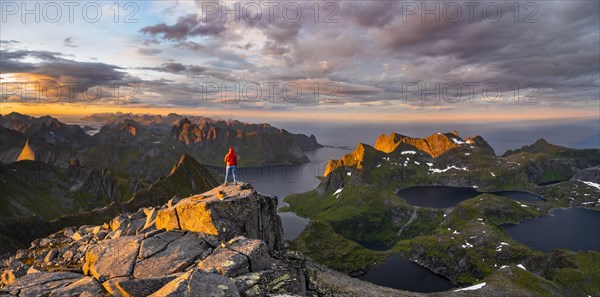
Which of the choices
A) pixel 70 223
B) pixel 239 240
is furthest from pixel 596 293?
pixel 70 223

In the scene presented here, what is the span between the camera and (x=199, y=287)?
1808cm

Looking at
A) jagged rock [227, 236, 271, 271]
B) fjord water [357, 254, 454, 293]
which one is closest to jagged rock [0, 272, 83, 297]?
jagged rock [227, 236, 271, 271]

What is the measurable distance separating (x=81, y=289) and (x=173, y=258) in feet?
20.3

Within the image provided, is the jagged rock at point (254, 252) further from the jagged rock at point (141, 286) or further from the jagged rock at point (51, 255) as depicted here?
the jagged rock at point (51, 255)

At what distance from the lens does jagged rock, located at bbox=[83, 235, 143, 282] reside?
2375 cm

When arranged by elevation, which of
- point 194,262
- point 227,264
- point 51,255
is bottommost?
point 51,255

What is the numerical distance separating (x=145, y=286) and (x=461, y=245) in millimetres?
202897

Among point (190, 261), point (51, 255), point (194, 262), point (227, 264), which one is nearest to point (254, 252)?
point (227, 264)

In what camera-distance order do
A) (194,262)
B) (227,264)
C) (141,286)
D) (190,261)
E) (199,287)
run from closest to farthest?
(199,287) < (141,286) < (227,264) < (194,262) < (190,261)

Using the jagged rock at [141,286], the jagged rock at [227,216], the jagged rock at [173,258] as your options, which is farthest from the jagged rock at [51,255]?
the jagged rock at [141,286]

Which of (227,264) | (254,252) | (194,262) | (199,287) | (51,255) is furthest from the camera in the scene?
(51,255)

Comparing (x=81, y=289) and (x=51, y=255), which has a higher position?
(x=81, y=289)

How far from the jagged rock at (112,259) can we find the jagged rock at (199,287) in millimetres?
7822

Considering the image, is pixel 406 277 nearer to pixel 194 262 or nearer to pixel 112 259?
pixel 194 262
